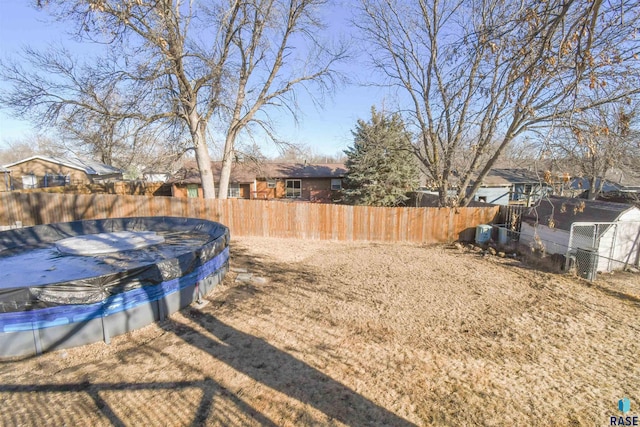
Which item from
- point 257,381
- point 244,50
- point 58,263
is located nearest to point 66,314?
point 58,263

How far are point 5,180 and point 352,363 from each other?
31.8 metres

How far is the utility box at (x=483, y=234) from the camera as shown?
1132 centimetres

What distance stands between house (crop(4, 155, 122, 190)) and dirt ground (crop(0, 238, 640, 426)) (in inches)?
1129

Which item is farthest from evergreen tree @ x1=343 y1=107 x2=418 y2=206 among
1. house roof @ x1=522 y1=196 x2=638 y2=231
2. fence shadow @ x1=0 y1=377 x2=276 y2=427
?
fence shadow @ x1=0 y1=377 x2=276 y2=427

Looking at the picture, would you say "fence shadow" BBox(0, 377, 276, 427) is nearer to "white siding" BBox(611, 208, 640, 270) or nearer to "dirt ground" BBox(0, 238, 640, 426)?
"dirt ground" BBox(0, 238, 640, 426)

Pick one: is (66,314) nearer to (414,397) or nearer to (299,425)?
(299,425)

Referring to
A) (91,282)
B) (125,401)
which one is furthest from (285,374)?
(91,282)

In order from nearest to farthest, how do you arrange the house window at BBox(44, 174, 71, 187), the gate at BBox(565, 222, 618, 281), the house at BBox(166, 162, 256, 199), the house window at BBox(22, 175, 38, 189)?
the gate at BBox(565, 222, 618, 281) → the house at BBox(166, 162, 256, 199) → the house window at BBox(22, 175, 38, 189) → the house window at BBox(44, 174, 71, 187)

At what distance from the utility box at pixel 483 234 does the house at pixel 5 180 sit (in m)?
31.6

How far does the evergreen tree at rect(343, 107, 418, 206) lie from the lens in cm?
1625

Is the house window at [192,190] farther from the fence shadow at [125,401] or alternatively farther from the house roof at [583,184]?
the house roof at [583,184]

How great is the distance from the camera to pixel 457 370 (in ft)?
12.0

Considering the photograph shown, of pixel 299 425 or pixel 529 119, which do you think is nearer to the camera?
pixel 299 425

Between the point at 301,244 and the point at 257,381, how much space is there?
24.8 feet
